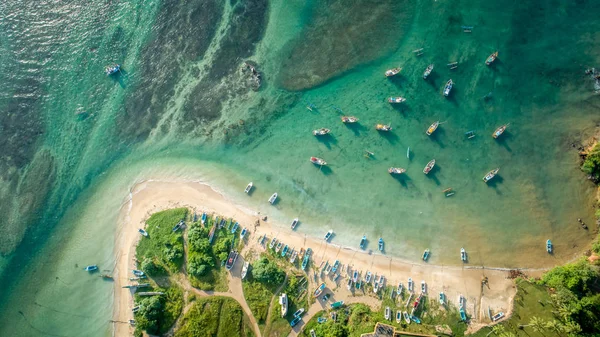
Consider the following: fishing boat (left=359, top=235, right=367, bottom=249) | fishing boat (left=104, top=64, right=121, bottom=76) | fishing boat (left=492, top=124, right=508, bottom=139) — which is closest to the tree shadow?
fishing boat (left=359, top=235, right=367, bottom=249)

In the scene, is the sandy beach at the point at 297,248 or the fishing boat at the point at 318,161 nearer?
the sandy beach at the point at 297,248

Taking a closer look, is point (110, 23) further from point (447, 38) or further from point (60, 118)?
point (447, 38)

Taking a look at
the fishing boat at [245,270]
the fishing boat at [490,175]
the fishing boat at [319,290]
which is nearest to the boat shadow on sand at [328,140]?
the fishing boat at [319,290]

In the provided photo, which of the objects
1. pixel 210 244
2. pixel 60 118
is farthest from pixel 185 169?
pixel 60 118

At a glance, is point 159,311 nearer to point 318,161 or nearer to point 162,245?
point 162,245

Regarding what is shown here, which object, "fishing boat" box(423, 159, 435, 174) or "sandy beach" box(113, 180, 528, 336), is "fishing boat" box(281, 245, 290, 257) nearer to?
"sandy beach" box(113, 180, 528, 336)

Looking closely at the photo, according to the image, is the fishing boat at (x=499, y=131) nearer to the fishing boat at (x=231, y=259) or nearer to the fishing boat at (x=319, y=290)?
the fishing boat at (x=319, y=290)
